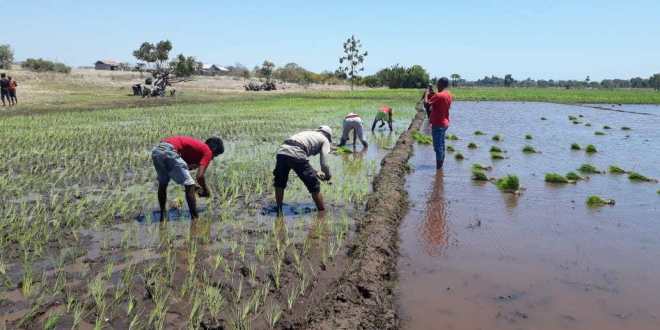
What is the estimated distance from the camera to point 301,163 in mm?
5684

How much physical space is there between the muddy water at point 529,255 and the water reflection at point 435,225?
0.01m

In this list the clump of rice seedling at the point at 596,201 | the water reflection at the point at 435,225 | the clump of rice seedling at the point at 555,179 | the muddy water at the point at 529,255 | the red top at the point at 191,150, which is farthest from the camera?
the clump of rice seedling at the point at 555,179

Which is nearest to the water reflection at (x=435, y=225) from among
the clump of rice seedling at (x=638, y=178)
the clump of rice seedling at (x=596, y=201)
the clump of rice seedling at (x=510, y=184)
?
the clump of rice seedling at (x=510, y=184)

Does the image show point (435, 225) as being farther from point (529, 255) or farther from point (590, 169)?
point (590, 169)

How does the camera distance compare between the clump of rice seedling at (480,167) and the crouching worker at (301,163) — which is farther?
the clump of rice seedling at (480,167)

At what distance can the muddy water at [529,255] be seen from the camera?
3.45 meters

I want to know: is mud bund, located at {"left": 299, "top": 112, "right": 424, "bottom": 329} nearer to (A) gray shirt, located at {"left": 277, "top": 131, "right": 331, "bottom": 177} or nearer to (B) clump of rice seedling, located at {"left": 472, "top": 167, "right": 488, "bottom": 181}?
(A) gray shirt, located at {"left": 277, "top": 131, "right": 331, "bottom": 177}

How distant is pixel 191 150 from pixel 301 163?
1.25m

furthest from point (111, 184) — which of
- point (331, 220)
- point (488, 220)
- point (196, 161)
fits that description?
point (488, 220)

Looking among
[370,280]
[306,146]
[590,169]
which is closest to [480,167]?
[590,169]

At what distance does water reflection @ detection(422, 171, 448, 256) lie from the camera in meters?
4.82

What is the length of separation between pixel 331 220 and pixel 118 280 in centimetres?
244

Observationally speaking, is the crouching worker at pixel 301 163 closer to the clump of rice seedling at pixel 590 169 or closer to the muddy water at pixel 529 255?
the muddy water at pixel 529 255

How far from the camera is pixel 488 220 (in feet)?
18.9
